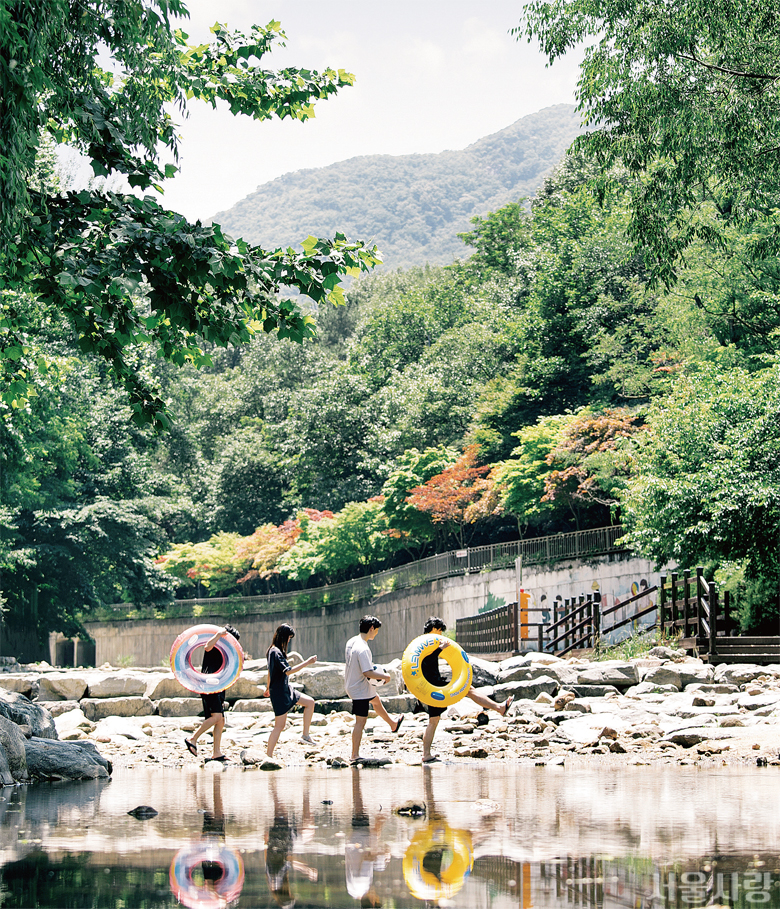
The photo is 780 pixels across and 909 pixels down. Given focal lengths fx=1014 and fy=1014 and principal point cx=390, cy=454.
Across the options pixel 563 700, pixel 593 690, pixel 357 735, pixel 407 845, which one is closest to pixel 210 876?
pixel 407 845

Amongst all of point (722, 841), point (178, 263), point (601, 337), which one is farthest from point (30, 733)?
point (601, 337)

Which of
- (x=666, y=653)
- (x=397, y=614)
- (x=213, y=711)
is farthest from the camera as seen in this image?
(x=397, y=614)

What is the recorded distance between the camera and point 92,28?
9.90 metres

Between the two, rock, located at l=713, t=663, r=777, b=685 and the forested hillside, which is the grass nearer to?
the forested hillside

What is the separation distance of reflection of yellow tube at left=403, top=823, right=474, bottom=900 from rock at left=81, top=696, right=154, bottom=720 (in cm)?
1403

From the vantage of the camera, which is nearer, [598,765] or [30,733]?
[598,765]

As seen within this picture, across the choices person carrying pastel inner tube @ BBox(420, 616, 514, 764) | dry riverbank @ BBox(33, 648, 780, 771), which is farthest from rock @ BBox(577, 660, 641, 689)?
person carrying pastel inner tube @ BBox(420, 616, 514, 764)

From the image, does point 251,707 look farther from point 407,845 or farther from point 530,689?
point 407,845

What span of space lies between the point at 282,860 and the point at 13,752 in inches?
215

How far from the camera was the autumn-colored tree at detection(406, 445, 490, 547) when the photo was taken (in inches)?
1393

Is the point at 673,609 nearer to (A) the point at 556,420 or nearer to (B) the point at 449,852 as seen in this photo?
(A) the point at 556,420

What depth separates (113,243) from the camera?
841 centimetres

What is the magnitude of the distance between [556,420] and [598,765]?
23857 millimetres

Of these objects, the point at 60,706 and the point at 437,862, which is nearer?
the point at 437,862
